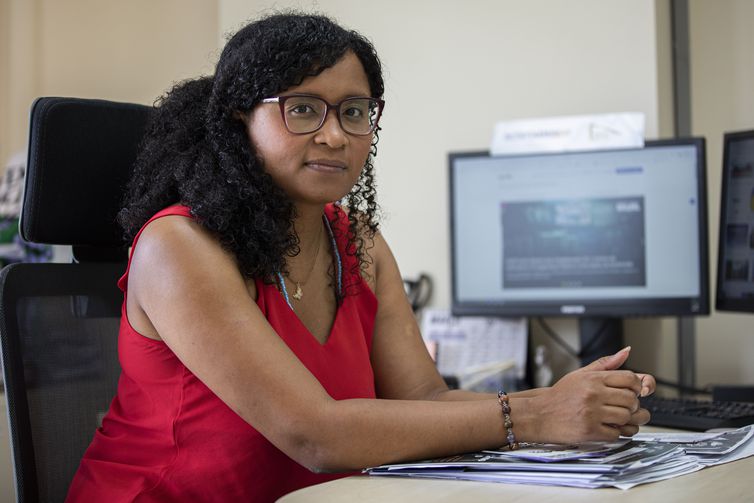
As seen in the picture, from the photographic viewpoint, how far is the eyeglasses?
3.87 feet

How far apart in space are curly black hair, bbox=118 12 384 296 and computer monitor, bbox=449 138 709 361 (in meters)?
0.96

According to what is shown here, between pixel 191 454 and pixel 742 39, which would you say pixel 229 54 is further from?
pixel 742 39

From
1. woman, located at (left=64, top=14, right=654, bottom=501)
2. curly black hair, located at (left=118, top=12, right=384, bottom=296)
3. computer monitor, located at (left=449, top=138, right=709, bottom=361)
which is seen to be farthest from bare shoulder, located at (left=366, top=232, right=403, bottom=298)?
computer monitor, located at (left=449, top=138, right=709, bottom=361)

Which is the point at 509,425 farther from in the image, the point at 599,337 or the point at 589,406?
the point at 599,337

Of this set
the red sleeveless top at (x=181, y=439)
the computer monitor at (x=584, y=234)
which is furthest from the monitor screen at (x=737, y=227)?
the red sleeveless top at (x=181, y=439)

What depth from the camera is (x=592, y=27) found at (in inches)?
86.8

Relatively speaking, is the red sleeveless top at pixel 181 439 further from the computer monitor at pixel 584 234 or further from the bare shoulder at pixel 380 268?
the computer monitor at pixel 584 234

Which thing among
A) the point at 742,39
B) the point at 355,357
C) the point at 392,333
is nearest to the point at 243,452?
the point at 355,357

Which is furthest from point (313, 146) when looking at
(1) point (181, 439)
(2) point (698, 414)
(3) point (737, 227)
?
(3) point (737, 227)

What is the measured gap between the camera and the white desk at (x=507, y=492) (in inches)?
33.4

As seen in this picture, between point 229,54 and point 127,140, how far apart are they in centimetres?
20

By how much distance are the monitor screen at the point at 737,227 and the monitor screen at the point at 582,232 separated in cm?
13

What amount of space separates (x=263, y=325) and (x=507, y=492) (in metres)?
0.35

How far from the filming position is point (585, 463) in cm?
92
